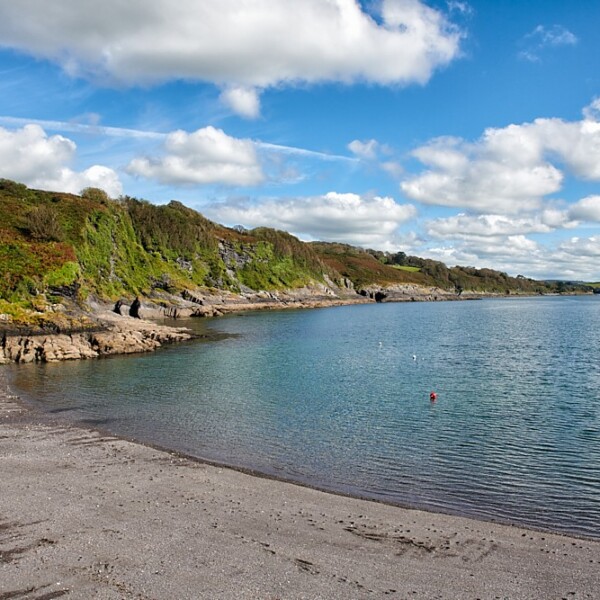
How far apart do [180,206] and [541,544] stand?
15314 centimetres

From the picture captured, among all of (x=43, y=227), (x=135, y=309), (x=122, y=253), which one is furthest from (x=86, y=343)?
(x=122, y=253)

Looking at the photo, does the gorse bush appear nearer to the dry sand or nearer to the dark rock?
the dark rock

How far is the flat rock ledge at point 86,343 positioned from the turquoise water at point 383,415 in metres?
3.03

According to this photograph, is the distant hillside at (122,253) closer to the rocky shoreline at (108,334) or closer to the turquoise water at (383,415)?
the rocky shoreline at (108,334)

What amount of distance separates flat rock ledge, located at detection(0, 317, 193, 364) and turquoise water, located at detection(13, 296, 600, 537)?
119 inches

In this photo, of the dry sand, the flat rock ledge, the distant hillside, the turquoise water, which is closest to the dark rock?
the distant hillside

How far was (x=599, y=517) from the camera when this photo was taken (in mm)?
16016

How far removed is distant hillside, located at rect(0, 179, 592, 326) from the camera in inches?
2463

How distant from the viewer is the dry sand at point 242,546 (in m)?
11.4

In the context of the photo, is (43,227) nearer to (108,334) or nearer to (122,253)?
(122,253)

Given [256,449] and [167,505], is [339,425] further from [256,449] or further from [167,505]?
[167,505]

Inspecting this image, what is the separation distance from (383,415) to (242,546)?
1708 centimetres

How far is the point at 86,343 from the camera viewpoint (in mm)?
52812

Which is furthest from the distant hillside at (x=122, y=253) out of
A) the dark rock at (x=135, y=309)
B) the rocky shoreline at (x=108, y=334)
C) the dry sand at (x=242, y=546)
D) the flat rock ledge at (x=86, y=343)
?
Result: the dry sand at (x=242, y=546)
